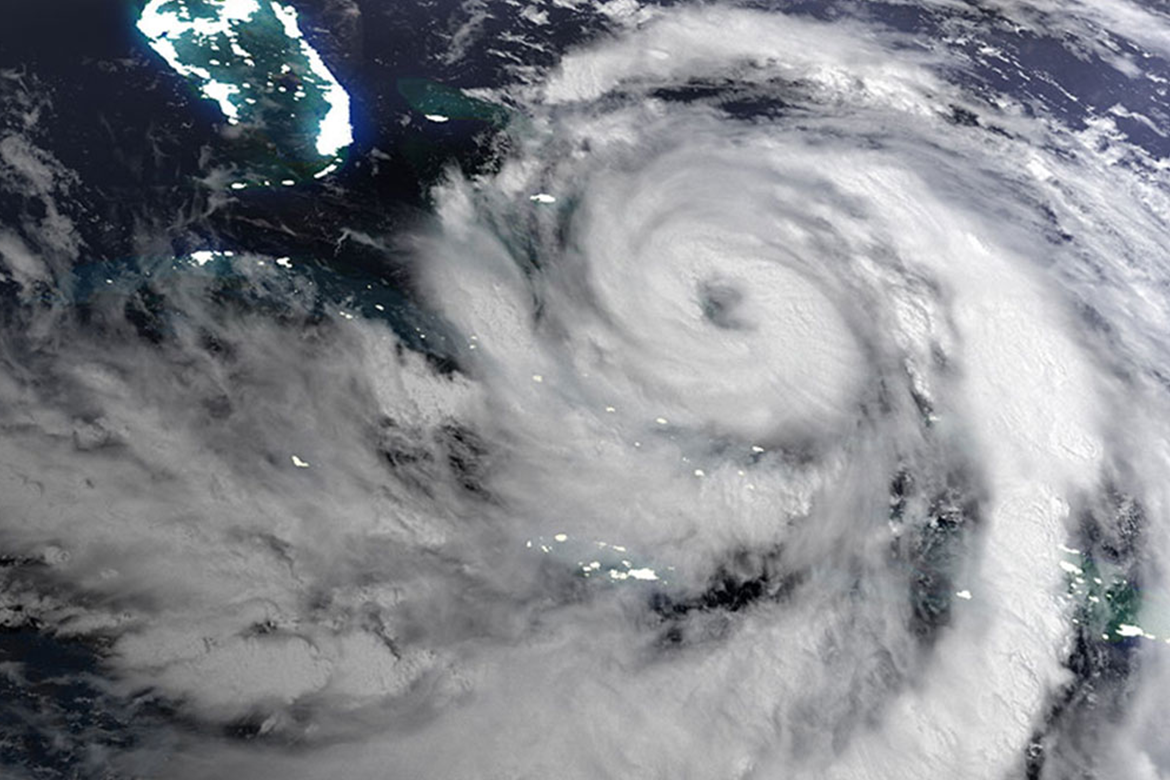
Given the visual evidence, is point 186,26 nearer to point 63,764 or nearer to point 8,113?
point 8,113

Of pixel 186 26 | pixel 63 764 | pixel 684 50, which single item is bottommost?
pixel 63 764

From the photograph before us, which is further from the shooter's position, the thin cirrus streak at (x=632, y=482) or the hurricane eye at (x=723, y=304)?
the hurricane eye at (x=723, y=304)

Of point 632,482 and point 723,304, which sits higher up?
point 723,304

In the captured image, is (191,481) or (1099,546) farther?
(1099,546)

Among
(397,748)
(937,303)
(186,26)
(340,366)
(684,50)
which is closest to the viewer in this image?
(397,748)

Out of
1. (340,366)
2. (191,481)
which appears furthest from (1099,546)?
(191,481)

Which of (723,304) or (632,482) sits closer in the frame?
(632,482)

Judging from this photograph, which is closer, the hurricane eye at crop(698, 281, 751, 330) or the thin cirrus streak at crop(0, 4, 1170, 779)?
the thin cirrus streak at crop(0, 4, 1170, 779)

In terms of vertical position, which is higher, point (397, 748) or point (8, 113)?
point (8, 113)
